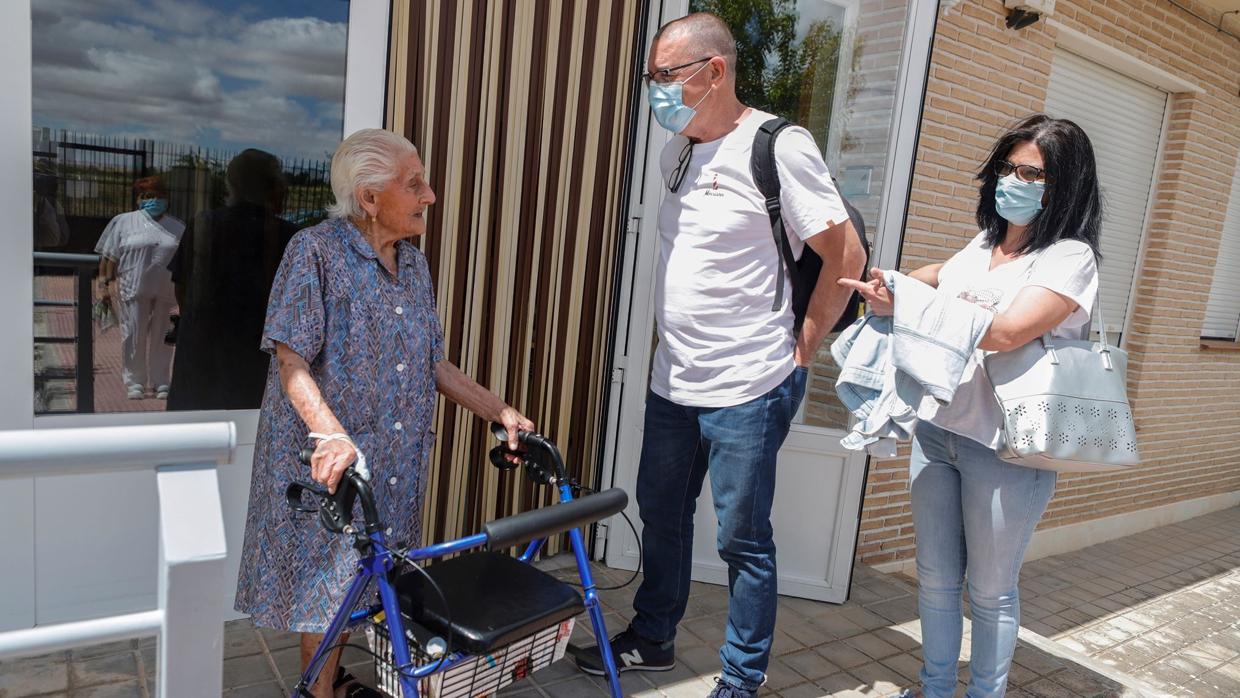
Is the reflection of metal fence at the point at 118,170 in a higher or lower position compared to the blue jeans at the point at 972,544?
higher

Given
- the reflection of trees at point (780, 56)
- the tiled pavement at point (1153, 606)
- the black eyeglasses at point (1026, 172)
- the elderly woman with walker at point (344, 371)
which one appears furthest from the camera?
the tiled pavement at point (1153, 606)

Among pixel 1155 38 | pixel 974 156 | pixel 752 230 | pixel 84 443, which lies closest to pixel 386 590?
pixel 84 443

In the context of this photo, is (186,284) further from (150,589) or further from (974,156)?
(974,156)

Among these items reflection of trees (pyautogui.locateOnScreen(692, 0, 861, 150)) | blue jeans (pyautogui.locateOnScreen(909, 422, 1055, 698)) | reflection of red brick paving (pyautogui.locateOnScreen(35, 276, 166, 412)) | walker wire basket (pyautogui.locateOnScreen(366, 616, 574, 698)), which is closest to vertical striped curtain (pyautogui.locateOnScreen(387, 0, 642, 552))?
reflection of trees (pyautogui.locateOnScreen(692, 0, 861, 150))

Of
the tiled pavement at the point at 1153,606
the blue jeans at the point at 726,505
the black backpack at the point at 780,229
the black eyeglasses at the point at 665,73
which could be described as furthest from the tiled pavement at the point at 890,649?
the black eyeglasses at the point at 665,73

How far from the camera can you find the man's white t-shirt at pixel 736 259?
235 cm

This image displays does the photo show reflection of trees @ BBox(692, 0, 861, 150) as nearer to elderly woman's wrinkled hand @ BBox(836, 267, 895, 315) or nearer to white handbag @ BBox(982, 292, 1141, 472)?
elderly woman's wrinkled hand @ BBox(836, 267, 895, 315)

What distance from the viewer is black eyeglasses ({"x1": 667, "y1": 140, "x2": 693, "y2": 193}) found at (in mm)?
2559

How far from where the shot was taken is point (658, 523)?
2777 mm

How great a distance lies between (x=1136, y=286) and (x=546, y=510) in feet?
19.0

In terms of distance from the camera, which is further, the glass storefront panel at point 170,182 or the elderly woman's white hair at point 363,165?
the glass storefront panel at point 170,182

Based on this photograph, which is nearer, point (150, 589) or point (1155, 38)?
point (150, 589)

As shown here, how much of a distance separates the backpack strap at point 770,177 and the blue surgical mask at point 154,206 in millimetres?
1910

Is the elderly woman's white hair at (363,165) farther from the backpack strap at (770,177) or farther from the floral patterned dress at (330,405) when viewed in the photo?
the backpack strap at (770,177)
